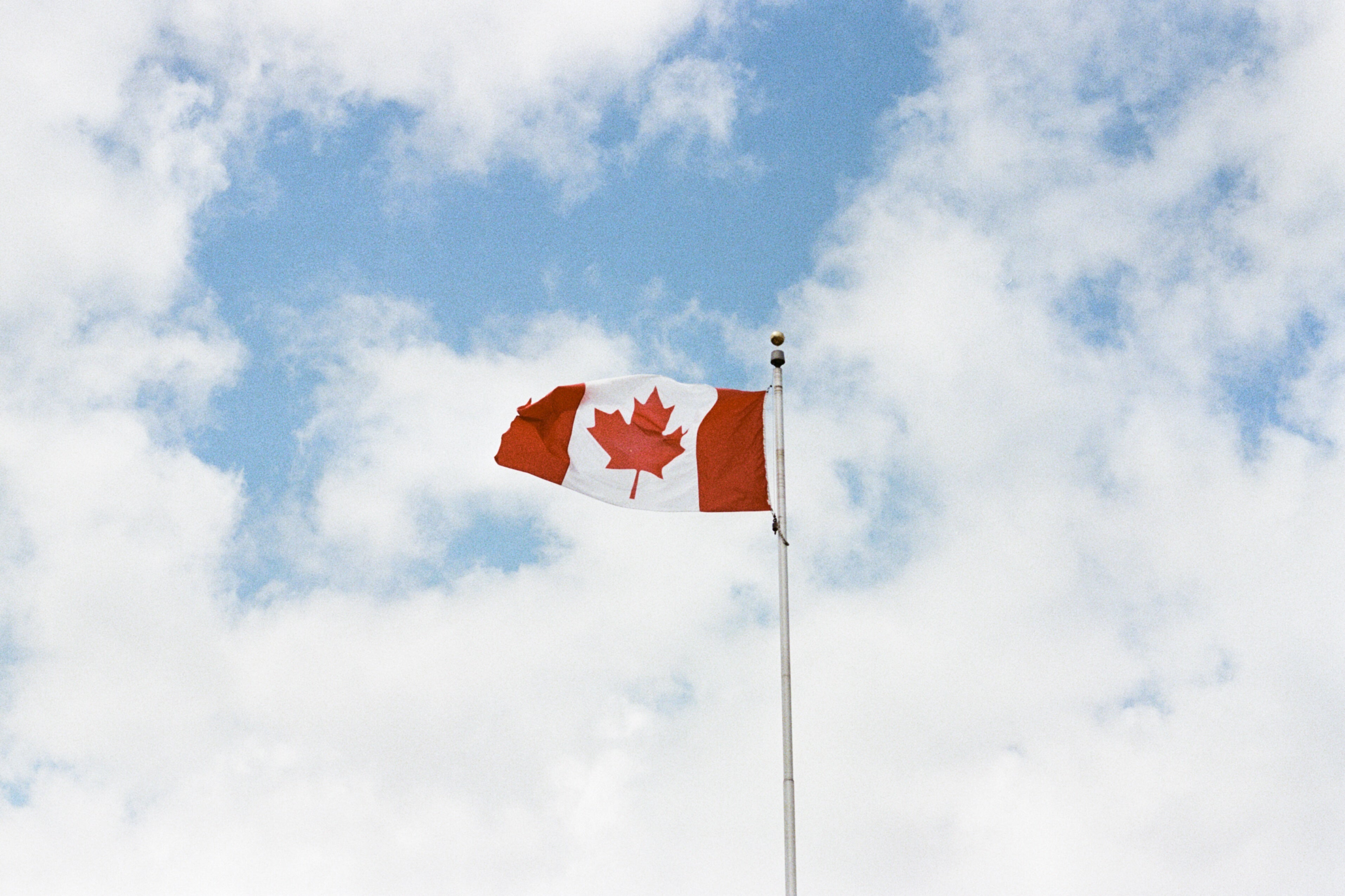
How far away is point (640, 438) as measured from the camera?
28.6 meters

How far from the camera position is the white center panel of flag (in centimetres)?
2792

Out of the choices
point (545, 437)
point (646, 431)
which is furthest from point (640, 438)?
point (545, 437)

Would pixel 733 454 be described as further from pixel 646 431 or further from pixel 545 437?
pixel 545 437

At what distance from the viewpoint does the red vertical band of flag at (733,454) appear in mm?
27516

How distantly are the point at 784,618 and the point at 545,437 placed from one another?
25.4 ft

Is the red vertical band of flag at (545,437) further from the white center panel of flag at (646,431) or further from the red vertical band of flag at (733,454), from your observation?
the red vertical band of flag at (733,454)

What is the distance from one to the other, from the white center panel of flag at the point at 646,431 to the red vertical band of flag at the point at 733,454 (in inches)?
8.3

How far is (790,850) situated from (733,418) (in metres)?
10.1

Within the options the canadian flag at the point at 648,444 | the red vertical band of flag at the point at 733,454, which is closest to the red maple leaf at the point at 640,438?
the canadian flag at the point at 648,444

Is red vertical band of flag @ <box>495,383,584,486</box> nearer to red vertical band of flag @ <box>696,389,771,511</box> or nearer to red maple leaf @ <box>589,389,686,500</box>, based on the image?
red maple leaf @ <box>589,389,686,500</box>

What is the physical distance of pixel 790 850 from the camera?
885 inches

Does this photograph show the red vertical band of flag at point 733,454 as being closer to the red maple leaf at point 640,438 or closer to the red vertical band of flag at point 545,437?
the red maple leaf at point 640,438

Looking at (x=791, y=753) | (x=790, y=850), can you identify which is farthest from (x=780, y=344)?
(x=790, y=850)

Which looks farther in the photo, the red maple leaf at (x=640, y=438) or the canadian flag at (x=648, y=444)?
the red maple leaf at (x=640, y=438)
